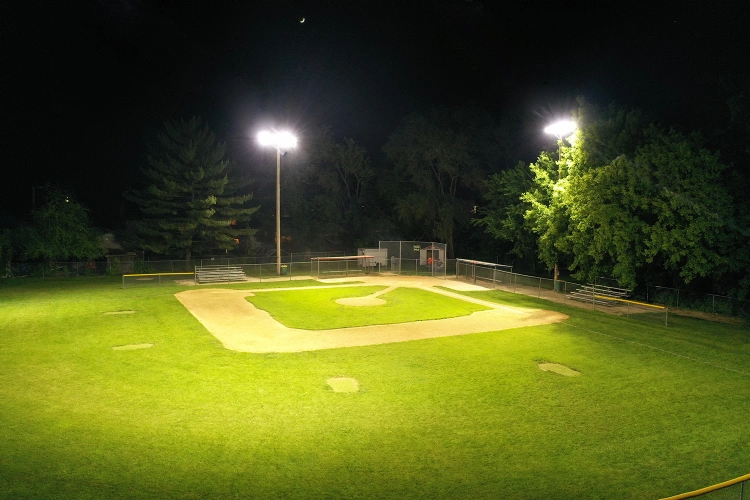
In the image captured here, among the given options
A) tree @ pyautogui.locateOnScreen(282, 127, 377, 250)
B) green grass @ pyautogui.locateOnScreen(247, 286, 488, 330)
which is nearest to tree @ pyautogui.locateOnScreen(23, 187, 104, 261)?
green grass @ pyautogui.locateOnScreen(247, 286, 488, 330)

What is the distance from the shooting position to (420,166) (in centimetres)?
5072

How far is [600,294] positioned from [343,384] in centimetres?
1883

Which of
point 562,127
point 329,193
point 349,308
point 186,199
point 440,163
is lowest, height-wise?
point 349,308

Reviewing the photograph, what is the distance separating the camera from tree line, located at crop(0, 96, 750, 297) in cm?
2380

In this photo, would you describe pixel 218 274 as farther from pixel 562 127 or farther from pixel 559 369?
pixel 559 369

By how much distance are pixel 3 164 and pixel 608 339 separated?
56.4 m

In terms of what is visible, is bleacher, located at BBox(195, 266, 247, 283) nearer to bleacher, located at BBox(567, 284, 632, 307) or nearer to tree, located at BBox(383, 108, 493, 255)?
tree, located at BBox(383, 108, 493, 255)

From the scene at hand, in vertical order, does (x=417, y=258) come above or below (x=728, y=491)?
above

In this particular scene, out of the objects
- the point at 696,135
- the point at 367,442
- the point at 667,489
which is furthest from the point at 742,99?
the point at 367,442

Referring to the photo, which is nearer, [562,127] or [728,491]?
[728,491]

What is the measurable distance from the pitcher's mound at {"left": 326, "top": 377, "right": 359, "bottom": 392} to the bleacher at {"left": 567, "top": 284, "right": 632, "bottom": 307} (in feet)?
55.0

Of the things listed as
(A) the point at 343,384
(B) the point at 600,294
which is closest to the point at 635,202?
(B) the point at 600,294

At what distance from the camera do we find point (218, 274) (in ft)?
117

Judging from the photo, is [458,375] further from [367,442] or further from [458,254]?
[458,254]
